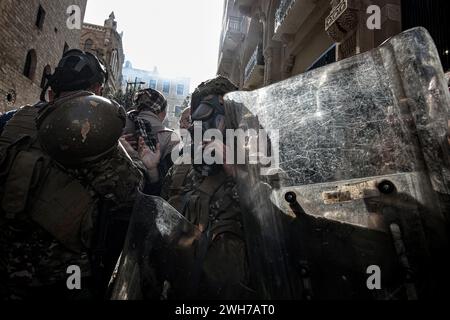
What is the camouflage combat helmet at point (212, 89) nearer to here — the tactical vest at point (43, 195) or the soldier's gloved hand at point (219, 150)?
the soldier's gloved hand at point (219, 150)

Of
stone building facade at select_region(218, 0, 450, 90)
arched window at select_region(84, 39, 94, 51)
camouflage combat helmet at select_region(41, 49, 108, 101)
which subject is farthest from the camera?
arched window at select_region(84, 39, 94, 51)

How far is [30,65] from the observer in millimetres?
12148

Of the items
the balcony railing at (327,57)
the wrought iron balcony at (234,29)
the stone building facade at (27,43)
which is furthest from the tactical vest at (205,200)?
the wrought iron balcony at (234,29)

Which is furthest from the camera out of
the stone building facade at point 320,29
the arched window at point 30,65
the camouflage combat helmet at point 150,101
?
the arched window at point 30,65

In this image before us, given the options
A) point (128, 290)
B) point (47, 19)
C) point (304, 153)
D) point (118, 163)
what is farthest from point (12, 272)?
point (47, 19)

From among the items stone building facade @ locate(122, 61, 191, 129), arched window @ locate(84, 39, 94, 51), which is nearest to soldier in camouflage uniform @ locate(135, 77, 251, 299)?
arched window @ locate(84, 39, 94, 51)

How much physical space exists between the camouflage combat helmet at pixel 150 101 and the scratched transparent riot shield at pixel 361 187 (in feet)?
5.68

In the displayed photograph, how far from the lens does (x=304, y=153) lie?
0.94m

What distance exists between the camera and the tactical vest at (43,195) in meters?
1.38

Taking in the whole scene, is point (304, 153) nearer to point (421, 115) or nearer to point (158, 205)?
point (421, 115)

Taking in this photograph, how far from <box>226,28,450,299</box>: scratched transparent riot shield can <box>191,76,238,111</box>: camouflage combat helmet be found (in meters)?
0.77

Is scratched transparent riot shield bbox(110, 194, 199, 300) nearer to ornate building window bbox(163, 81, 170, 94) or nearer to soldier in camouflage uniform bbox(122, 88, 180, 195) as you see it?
soldier in camouflage uniform bbox(122, 88, 180, 195)

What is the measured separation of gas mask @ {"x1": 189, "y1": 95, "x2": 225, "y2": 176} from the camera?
4.80 feet
